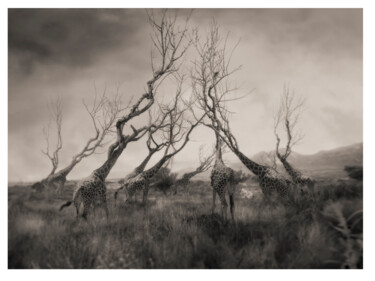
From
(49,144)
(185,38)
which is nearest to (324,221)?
(185,38)

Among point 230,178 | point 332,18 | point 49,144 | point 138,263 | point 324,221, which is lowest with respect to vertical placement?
point 138,263

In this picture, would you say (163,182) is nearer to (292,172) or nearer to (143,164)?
(143,164)

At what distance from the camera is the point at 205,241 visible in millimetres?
4109

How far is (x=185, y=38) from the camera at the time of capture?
23.1 ft

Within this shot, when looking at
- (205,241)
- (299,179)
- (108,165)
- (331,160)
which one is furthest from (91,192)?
(331,160)

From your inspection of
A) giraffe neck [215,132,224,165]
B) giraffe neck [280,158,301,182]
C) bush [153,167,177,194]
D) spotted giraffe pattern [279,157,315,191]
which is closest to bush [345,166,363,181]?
spotted giraffe pattern [279,157,315,191]

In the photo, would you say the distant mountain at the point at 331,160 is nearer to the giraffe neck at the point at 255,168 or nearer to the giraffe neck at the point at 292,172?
the giraffe neck at the point at 292,172

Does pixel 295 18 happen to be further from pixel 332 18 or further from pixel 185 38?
pixel 185 38

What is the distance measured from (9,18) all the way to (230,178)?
18.1 ft

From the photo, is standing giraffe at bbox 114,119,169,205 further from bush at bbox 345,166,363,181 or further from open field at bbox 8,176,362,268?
bush at bbox 345,166,363,181

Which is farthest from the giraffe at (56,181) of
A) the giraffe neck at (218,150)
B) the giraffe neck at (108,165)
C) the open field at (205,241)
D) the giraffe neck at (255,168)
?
the giraffe neck at (255,168)

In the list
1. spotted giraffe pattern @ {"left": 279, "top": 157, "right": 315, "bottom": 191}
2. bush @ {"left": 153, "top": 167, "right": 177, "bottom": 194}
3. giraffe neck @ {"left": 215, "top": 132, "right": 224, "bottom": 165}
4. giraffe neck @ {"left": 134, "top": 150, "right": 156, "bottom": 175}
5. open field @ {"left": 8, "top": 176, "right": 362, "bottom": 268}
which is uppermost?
giraffe neck @ {"left": 215, "top": 132, "right": 224, "bottom": 165}

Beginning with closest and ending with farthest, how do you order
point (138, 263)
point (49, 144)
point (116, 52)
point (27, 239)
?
point (138, 263), point (27, 239), point (116, 52), point (49, 144)

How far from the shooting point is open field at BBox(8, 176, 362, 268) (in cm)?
373
